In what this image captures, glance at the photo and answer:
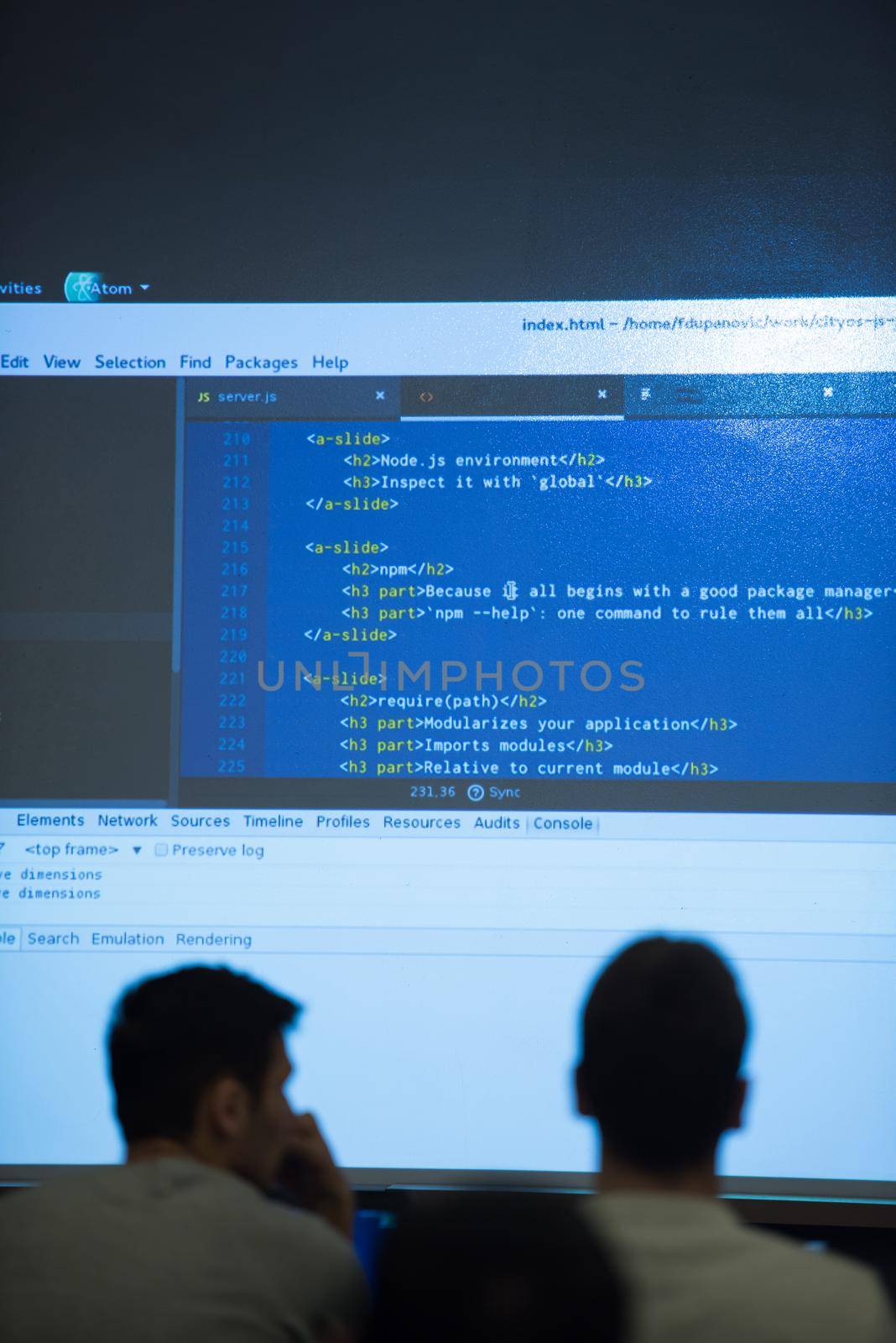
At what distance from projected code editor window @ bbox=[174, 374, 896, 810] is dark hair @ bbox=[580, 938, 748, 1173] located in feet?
3.01

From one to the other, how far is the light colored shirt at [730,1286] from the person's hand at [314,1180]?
0.54 m

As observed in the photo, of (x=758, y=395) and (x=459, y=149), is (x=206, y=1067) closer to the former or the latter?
(x=758, y=395)

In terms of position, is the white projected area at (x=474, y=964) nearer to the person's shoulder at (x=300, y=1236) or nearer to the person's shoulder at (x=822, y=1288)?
the person's shoulder at (x=300, y=1236)

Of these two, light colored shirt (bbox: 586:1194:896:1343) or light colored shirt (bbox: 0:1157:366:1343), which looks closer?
light colored shirt (bbox: 586:1194:896:1343)

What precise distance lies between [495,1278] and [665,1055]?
1.68 ft

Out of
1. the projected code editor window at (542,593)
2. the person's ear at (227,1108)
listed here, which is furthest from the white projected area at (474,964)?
the person's ear at (227,1108)

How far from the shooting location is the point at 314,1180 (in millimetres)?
1650

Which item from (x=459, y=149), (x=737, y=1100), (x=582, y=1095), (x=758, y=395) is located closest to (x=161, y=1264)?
(x=582, y=1095)

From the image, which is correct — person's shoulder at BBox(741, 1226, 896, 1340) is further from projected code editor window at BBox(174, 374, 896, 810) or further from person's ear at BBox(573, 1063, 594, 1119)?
projected code editor window at BBox(174, 374, 896, 810)

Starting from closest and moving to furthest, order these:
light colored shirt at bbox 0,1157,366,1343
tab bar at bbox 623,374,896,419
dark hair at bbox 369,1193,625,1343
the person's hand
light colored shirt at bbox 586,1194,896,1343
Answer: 1. dark hair at bbox 369,1193,625,1343
2. light colored shirt at bbox 586,1194,896,1343
3. light colored shirt at bbox 0,1157,366,1343
4. the person's hand
5. tab bar at bbox 623,374,896,419

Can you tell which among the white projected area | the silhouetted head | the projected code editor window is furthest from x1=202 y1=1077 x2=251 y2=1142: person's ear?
the projected code editor window

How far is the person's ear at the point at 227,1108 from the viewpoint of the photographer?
152 cm

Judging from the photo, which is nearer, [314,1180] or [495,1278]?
[495,1278]

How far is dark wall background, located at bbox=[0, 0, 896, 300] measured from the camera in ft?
7.80
